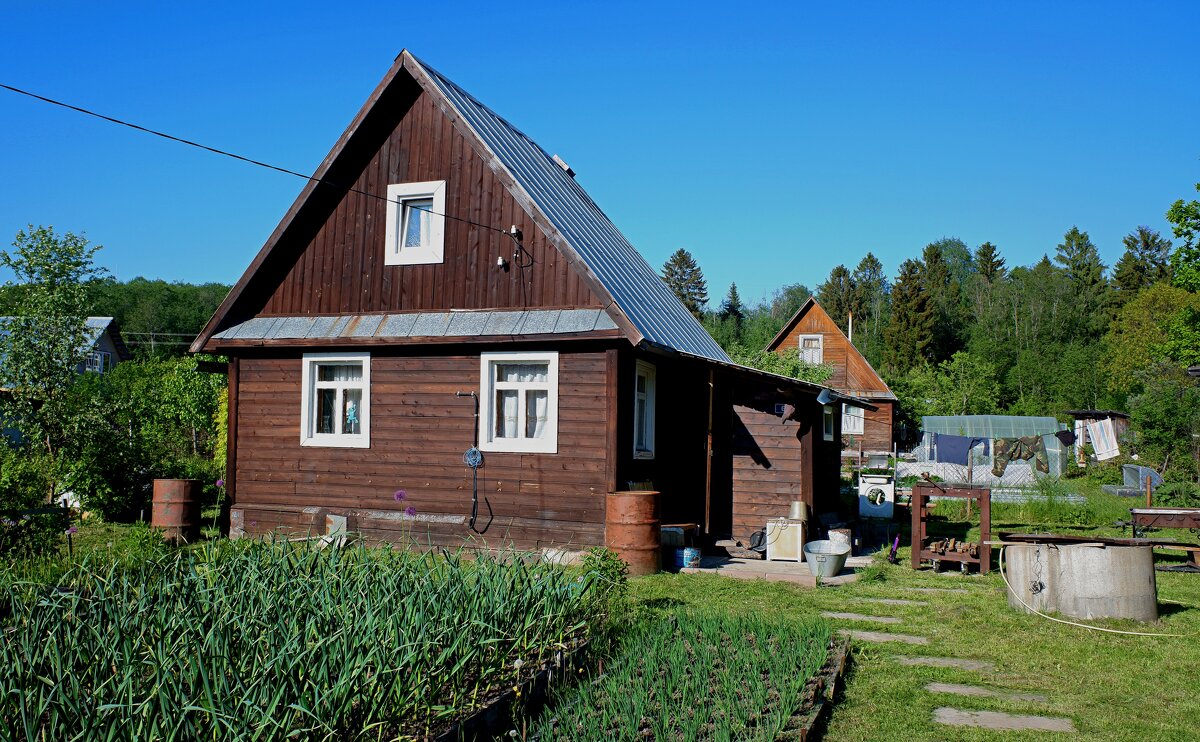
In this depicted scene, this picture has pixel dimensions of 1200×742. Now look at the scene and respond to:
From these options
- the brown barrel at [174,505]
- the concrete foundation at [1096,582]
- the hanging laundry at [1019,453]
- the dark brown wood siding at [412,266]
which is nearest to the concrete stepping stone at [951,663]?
the concrete foundation at [1096,582]

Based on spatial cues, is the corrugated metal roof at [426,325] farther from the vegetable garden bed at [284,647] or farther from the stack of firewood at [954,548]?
the vegetable garden bed at [284,647]

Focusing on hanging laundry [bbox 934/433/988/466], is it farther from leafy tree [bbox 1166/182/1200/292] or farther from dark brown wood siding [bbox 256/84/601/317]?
dark brown wood siding [bbox 256/84/601/317]

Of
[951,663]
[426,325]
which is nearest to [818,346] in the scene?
[426,325]

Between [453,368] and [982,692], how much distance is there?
834cm

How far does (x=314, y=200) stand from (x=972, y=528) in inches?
509

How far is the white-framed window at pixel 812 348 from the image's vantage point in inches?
1550

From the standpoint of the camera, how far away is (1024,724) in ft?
18.1

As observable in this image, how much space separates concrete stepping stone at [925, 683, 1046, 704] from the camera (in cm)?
606

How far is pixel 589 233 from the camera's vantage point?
1516cm

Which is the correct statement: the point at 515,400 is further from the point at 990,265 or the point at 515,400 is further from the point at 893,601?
the point at 990,265

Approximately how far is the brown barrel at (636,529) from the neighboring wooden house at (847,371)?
2666 centimetres

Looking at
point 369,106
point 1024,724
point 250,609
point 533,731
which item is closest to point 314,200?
point 369,106

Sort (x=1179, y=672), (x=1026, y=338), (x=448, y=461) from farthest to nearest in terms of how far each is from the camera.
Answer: (x=1026, y=338) → (x=448, y=461) → (x=1179, y=672)

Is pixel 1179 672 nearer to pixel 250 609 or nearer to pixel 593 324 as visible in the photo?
pixel 250 609
